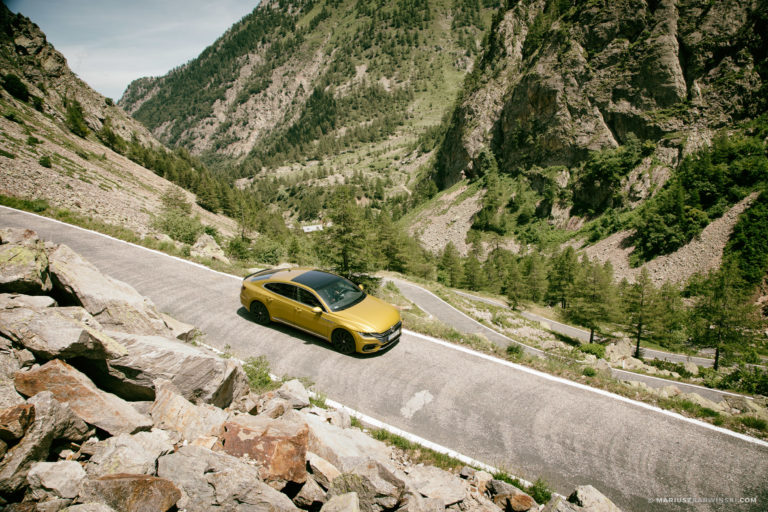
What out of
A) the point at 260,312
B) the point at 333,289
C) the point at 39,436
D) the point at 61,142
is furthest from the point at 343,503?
the point at 61,142

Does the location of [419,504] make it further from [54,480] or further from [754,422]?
[754,422]

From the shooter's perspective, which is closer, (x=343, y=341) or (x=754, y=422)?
(x=754, y=422)

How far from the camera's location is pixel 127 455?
3537 millimetres

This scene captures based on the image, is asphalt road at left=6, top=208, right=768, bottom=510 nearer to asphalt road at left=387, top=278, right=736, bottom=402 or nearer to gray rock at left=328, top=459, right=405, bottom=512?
gray rock at left=328, top=459, right=405, bottom=512

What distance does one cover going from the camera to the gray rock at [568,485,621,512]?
4.42m

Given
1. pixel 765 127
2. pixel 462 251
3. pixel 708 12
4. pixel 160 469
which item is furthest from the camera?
pixel 462 251

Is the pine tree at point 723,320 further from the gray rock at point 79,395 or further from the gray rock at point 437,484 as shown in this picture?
the gray rock at point 79,395

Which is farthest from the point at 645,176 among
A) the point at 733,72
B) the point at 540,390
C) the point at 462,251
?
the point at 540,390

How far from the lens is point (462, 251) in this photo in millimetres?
67188

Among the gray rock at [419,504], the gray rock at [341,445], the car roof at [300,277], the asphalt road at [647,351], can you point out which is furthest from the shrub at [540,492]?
the asphalt road at [647,351]

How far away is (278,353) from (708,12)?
252ft

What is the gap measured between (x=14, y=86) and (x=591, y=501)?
219 feet

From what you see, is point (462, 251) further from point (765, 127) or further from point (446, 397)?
point (446, 397)

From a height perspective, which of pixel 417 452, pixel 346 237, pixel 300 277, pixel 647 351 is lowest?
pixel 647 351
